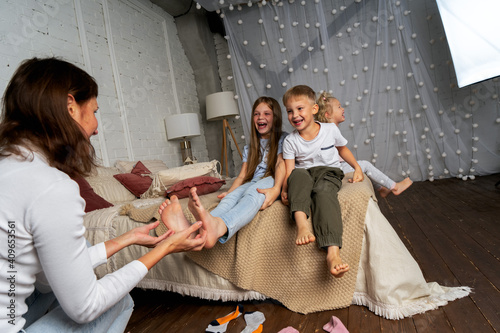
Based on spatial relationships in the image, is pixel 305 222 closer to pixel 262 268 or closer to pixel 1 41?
pixel 262 268

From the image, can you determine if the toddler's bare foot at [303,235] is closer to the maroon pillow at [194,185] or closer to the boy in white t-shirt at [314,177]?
the boy in white t-shirt at [314,177]

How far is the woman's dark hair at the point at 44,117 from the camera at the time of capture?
2.65 feet

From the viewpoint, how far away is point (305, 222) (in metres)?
1.39

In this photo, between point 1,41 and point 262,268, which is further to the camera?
point 1,41

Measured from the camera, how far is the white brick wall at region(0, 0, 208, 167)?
2637 millimetres

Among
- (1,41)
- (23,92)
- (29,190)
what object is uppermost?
(1,41)

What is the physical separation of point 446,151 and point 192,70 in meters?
3.68

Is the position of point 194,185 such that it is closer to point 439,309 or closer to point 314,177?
point 314,177

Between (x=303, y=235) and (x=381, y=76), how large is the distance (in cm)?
302

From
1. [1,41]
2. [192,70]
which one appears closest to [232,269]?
[1,41]

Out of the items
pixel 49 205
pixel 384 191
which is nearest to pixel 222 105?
pixel 384 191

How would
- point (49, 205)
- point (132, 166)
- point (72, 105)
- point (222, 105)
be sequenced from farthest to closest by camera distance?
point (222, 105) < point (132, 166) < point (72, 105) < point (49, 205)

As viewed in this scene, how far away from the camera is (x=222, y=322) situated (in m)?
1.42

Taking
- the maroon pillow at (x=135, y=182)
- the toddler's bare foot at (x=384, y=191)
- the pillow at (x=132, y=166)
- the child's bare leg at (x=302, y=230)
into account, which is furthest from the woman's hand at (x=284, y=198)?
the pillow at (x=132, y=166)
